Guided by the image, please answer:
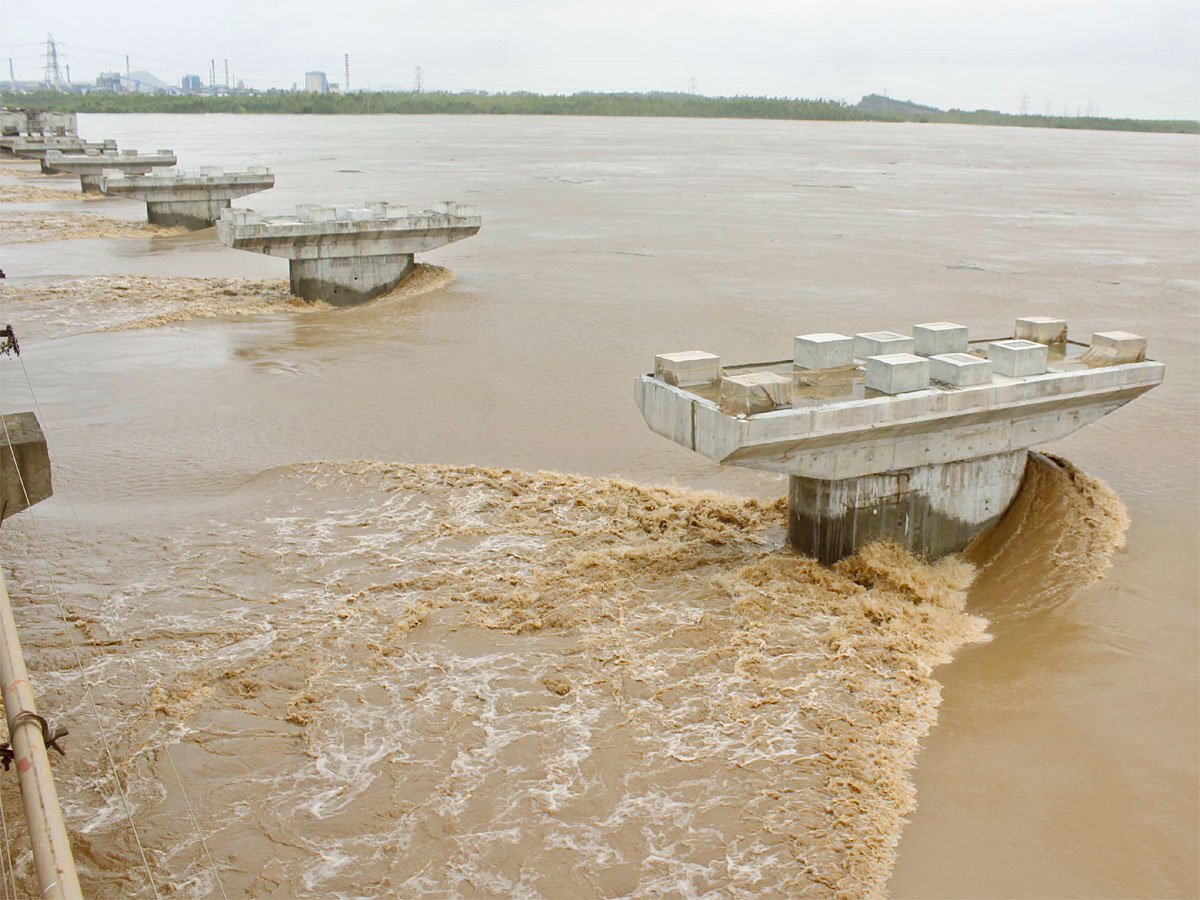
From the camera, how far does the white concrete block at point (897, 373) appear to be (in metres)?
11.2

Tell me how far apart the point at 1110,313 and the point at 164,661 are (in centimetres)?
2189

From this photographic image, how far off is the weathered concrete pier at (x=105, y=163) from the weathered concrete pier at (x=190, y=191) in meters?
7.23

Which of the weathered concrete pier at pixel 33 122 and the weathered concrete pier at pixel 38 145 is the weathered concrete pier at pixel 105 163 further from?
the weathered concrete pier at pixel 33 122

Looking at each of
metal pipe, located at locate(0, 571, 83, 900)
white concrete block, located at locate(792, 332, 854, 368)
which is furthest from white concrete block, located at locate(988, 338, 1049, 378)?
metal pipe, located at locate(0, 571, 83, 900)

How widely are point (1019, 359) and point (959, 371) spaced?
32.5 inches

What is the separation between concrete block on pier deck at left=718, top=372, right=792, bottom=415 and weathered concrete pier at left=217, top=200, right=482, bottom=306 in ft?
55.2

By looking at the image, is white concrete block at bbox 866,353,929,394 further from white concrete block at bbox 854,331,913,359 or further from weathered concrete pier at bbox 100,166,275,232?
weathered concrete pier at bbox 100,166,275,232

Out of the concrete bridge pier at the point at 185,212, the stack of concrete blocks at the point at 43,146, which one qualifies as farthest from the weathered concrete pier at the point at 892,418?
the stack of concrete blocks at the point at 43,146

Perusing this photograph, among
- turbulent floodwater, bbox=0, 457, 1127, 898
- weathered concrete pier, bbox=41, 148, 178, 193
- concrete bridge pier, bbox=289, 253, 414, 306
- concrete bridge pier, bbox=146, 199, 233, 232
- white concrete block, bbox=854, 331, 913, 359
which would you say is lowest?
turbulent floodwater, bbox=0, 457, 1127, 898

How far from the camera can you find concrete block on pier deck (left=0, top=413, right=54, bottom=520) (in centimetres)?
994

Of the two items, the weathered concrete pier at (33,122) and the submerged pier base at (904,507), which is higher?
the weathered concrete pier at (33,122)

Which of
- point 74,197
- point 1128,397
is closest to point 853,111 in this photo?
point 74,197

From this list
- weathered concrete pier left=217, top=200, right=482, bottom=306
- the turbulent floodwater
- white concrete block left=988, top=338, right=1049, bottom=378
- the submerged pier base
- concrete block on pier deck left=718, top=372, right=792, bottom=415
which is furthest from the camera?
weathered concrete pier left=217, top=200, right=482, bottom=306

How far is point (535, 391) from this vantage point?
63.9ft
